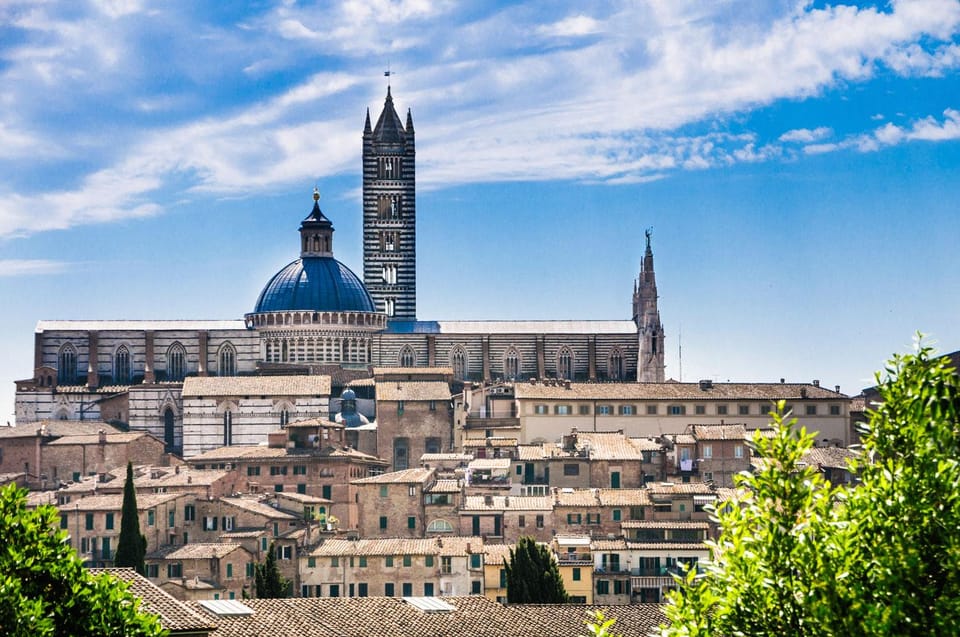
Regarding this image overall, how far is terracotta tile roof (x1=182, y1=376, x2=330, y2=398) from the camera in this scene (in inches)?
2518

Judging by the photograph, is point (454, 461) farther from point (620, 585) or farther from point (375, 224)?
point (375, 224)

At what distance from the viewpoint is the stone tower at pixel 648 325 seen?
244ft

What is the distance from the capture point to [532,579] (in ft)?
114

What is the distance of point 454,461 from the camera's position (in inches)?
2131

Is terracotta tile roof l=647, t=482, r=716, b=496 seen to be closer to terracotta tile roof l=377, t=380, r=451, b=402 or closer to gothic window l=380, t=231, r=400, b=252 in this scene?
terracotta tile roof l=377, t=380, r=451, b=402

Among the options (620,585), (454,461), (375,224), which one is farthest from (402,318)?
(620,585)

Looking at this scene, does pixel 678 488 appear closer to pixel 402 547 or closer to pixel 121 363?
pixel 402 547

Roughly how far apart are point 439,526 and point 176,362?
2896 cm

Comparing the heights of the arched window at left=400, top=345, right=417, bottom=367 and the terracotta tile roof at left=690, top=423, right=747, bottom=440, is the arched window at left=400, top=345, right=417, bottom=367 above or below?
above

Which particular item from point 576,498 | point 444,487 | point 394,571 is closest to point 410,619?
point 394,571

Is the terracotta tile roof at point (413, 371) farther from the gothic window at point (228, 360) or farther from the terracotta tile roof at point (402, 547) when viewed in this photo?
the terracotta tile roof at point (402, 547)

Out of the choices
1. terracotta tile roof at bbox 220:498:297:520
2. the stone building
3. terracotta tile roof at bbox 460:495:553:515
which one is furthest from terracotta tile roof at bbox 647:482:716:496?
terracotta tile roof at bbox 220:498:297:520

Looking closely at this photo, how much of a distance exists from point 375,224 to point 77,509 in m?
41.3

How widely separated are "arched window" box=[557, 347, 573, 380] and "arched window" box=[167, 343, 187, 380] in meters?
17.5
